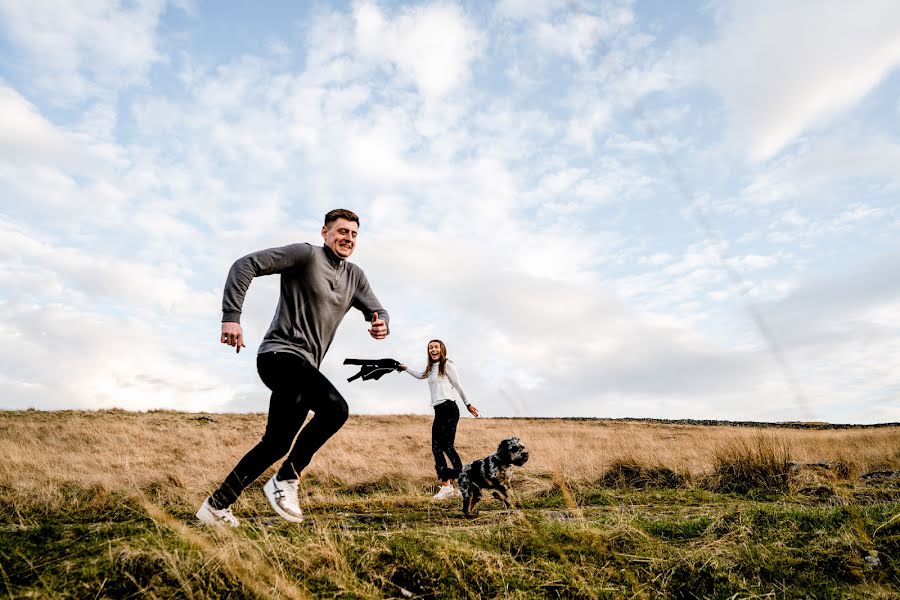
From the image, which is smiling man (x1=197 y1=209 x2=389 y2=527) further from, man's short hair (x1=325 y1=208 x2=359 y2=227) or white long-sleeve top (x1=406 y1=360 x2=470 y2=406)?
white long-sleeve top (x1=406 y1=360 x2=470 y2=406)

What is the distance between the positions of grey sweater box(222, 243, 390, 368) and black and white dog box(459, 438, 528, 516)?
2339 millimetres

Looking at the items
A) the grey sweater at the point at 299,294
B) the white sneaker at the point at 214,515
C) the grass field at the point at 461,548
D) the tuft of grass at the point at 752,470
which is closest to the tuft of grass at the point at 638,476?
the tuft of grass at the point at 752,470

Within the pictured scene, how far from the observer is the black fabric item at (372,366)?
18.0 feet

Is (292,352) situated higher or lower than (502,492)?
higher

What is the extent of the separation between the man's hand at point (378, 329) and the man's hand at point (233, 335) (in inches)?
45.9

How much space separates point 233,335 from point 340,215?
3.98 ft

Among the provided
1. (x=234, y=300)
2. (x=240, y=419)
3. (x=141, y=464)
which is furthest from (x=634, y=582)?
(x=240, y=419)

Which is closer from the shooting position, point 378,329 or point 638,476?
point 378,329

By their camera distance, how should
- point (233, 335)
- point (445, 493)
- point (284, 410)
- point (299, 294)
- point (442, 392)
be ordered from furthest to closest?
point (442, 392)
point (445, 493)
point (299, 294)
point (284, 410)
point (233, 335)

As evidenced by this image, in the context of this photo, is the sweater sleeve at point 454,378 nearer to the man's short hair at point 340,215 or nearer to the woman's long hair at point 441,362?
the woman's long hair at point 441,362

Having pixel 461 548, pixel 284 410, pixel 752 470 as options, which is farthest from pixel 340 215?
pixel 752 470

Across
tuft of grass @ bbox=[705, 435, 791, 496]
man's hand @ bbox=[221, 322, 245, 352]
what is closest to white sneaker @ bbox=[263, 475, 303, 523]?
man's hand @ bbox=[221, 322, 245, 352]

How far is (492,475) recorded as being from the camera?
5570 mm

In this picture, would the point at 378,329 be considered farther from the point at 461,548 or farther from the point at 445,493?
the point at 445,493
